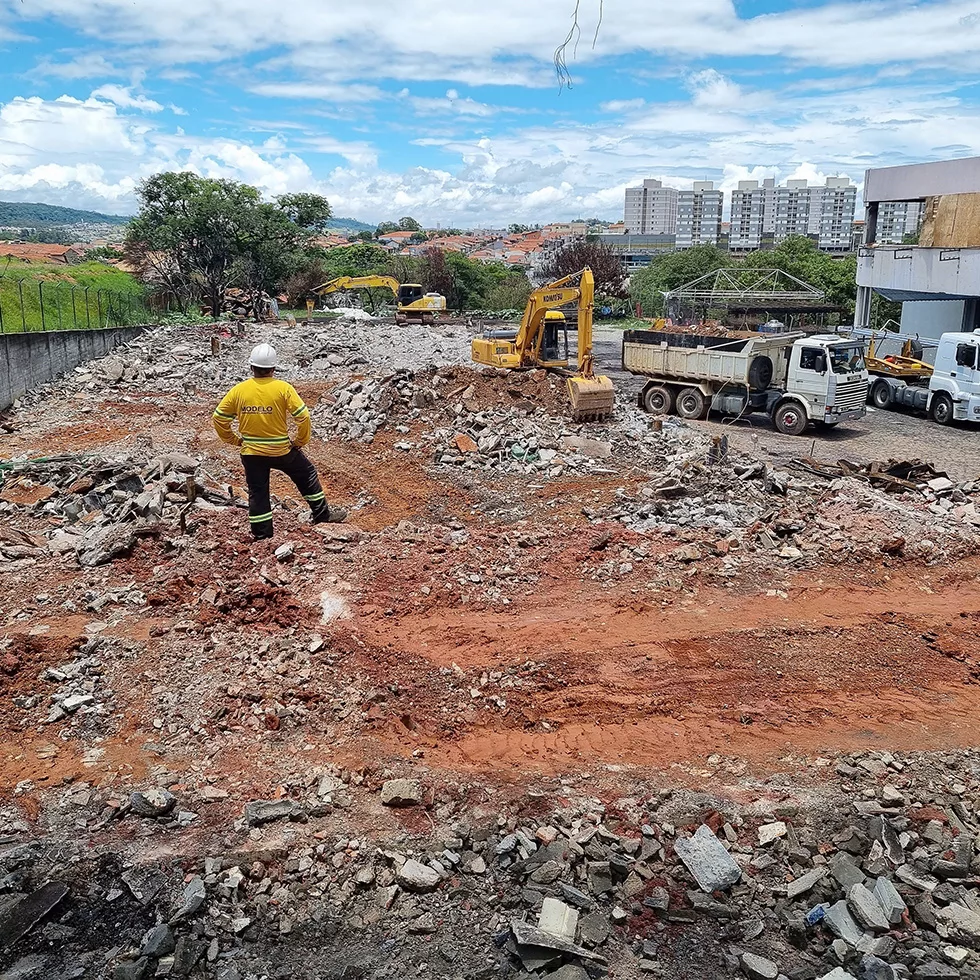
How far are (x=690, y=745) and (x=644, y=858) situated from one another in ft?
4.51

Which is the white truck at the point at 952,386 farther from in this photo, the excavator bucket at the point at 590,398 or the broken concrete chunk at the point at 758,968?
the broken concrete chunk at the point at 758,968

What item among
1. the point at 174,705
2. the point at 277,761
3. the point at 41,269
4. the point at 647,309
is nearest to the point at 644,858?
the point at 277,761

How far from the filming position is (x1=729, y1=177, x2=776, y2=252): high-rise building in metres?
134

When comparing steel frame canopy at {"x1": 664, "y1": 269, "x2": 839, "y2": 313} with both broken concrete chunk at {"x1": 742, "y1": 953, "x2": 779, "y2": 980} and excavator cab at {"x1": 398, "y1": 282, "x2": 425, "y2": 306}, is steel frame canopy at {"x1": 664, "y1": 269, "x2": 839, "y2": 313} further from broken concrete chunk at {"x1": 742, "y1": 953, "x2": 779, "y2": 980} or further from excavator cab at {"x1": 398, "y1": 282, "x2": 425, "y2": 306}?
broken concrete chunk at {"x1": 742, "y1": 953, "x2": 779, "y2": 980}

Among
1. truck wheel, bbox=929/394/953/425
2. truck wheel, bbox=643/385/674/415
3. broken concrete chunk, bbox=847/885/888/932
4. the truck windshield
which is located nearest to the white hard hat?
broken concrete chunk, bbox=847/885/888/932

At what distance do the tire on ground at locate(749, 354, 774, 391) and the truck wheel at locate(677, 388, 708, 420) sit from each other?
1176 mm

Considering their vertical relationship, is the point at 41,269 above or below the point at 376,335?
above

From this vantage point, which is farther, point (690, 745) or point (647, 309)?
point (647, 309)

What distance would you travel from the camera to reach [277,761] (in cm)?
521

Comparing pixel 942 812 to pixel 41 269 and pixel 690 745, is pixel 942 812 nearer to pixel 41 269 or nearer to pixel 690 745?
pixel 690 745

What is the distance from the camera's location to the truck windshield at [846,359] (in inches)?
665

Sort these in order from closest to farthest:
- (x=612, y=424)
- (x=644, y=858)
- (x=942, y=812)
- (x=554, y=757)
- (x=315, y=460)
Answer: (x=644, y=858) < (x=942, y=812) < (x=554, y=757) < (x=315, y=460) < (x=612, y=424)

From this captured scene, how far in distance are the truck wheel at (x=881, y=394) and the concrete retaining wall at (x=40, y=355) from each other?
68.3 feet

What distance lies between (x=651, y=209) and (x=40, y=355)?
18320 centimetres
